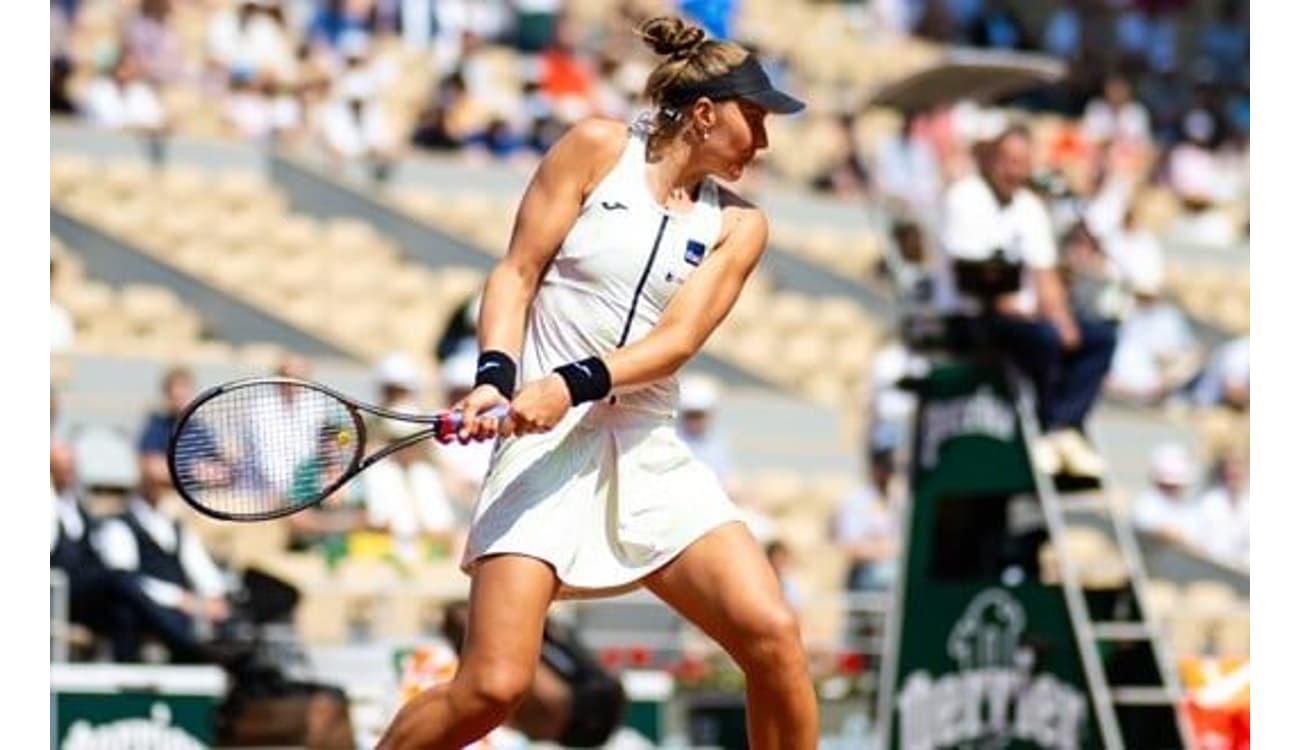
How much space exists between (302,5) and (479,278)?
2526 mm

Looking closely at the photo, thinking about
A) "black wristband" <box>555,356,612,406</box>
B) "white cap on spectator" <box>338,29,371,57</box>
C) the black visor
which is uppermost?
"white cap on spectator" <box>338,29,371,57</box>

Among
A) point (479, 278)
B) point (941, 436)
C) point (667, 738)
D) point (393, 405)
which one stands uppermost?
point (479, 278)

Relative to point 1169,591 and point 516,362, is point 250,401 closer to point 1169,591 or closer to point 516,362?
point 516,362

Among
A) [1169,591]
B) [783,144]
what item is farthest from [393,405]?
[783,144]

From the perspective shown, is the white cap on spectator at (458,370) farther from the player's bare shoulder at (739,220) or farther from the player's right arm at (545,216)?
the player's right arm at (545,216)

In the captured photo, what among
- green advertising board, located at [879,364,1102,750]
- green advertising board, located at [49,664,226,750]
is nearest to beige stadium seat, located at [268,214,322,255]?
green advertising board, located at [879,364,1102,750]

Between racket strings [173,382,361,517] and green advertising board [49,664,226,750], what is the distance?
13.5 ft

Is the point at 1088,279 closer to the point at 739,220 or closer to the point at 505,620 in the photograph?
the point at 739,220

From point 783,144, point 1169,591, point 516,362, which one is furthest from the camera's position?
point 783,144

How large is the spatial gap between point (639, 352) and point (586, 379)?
0.19 meters

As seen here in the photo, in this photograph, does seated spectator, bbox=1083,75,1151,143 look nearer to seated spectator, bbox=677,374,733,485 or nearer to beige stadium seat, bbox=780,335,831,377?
beige stadium seat, bbox=780,335,831,377

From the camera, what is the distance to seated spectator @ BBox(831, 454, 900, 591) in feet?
50.7

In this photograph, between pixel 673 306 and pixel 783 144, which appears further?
pixel 783 144

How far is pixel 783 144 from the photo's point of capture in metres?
23.0
